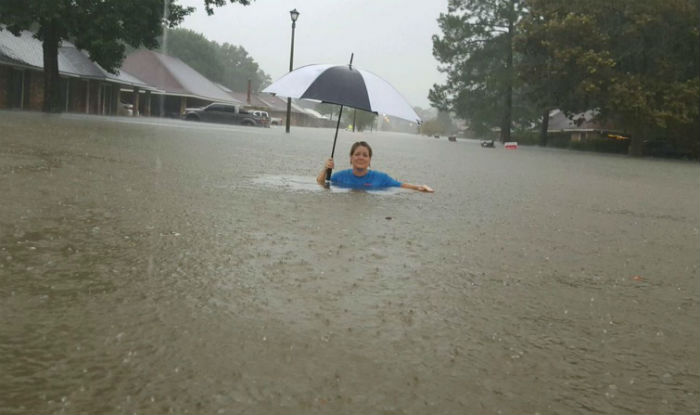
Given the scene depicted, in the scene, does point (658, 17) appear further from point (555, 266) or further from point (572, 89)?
point (555, 266)

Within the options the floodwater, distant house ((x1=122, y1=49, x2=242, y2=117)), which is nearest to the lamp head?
distant house ((x1=122, y1=49, x2=242, y2=117))

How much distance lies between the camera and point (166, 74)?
177 feet

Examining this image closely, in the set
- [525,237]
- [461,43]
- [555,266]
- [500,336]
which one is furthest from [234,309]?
[461,43]

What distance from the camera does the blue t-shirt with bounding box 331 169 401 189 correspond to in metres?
7.61

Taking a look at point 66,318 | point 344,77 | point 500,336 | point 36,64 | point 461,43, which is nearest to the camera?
point 66,318

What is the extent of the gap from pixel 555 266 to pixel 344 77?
428 cm

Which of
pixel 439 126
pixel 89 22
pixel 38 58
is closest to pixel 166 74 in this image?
pixel 38 58

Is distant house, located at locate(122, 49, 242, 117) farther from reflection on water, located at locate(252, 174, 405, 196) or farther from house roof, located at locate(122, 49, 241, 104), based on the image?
reflection on water, located at locate(252, 174, 405, 196)

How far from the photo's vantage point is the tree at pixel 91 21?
84.6ft

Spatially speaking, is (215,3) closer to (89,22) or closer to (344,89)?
(89,22)

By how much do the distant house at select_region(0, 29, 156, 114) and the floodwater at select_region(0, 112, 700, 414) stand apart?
28.4 m

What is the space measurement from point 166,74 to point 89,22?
27046 millimetres

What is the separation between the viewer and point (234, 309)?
8.29 ft

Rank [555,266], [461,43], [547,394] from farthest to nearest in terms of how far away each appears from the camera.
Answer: [461,43] < [555,266] < [547,394]
